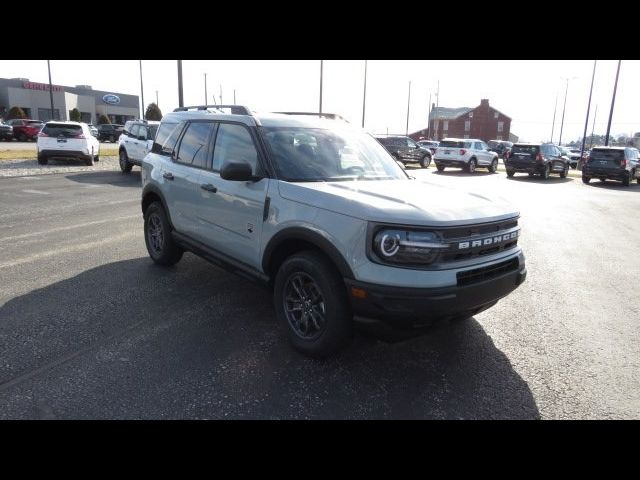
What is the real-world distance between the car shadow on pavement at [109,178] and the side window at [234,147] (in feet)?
34.7

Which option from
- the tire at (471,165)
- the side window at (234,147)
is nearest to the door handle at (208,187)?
the side window at (234,147)

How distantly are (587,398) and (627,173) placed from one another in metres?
21.4

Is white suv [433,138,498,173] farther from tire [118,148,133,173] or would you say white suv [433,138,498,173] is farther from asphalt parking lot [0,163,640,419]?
asphalt parking lot [0,163,640,419]

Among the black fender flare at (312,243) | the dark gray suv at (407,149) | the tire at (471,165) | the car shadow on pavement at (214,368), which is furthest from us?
the dark gray suv at (407,149)

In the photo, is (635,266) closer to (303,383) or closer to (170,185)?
(303,383)

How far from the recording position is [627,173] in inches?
812

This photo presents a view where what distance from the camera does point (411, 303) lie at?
3031mm

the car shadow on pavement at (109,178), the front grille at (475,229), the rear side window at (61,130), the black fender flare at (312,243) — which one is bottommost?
the car shadow on pavement at (109,178)

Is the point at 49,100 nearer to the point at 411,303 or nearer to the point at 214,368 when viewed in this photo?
the point at 214,368

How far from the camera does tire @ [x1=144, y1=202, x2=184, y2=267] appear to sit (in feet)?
18.8

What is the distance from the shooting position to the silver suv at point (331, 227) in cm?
315

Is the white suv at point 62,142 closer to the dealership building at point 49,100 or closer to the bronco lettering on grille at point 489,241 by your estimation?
the bronco lettering on grille at point 489,241

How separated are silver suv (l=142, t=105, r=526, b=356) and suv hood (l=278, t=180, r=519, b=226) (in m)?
0.01
